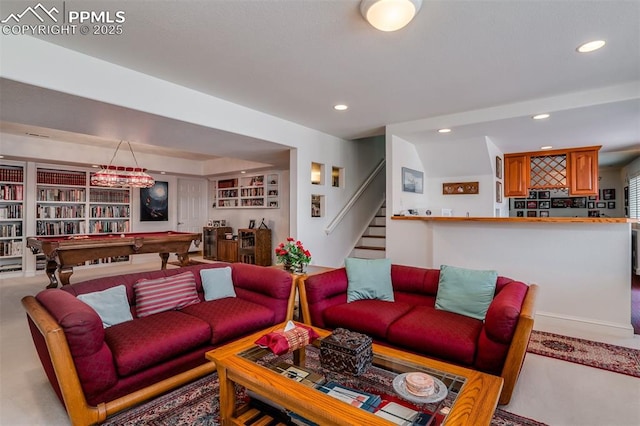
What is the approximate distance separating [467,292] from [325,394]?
1.65 m

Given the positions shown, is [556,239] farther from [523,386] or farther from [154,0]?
[154,0]

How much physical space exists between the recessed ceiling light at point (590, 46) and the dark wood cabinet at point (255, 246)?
20.1 feet

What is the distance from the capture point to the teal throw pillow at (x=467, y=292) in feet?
8.20

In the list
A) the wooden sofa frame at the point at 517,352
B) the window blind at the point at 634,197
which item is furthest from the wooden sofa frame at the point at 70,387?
the window blind at the point at 634,197

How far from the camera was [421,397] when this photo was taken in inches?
55.9

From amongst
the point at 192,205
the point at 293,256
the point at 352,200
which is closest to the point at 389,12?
the point at 293,256

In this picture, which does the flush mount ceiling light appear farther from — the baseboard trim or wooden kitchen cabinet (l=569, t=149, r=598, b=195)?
wooden kitchen cabinet (l=569, t=149, r=598, b=195)

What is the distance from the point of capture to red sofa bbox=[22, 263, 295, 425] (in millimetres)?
1743

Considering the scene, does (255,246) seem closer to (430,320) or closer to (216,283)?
(216,283)

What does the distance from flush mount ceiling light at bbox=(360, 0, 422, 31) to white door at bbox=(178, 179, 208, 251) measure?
7880 millimetres

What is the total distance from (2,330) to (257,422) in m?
3.41

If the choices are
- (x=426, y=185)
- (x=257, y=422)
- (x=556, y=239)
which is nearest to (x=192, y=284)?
(x=257, y=422)

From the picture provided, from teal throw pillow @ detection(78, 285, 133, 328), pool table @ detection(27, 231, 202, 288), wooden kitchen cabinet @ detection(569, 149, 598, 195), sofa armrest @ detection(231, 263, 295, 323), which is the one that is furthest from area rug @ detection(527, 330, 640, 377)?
pool table @ detection(27, 231, 202, 288)

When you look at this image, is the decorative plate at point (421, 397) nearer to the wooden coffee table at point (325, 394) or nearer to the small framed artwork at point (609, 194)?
the wooden coffee table at point (325, 394)
